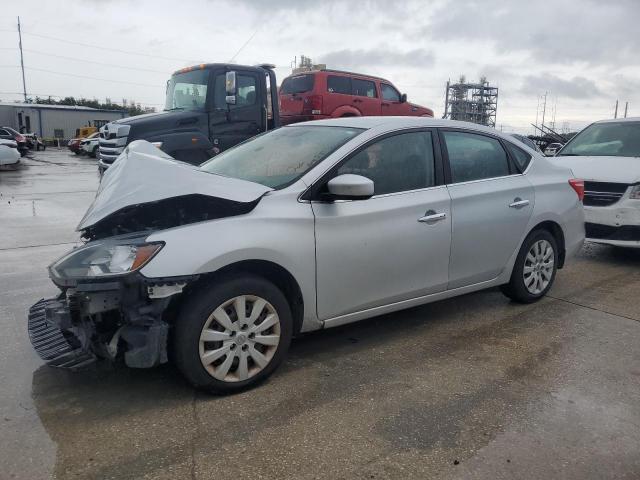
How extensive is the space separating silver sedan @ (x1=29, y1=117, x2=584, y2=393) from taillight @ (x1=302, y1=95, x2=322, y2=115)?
894cm

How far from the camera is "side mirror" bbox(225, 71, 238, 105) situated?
31.1ft

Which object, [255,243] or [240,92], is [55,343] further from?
[240,92]

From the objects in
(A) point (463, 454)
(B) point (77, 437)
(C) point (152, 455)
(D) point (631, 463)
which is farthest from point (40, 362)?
(D) point (631, 463)

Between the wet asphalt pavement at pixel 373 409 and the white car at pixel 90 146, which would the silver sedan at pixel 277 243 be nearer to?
the wet asphalt pavement at pixel 373 409

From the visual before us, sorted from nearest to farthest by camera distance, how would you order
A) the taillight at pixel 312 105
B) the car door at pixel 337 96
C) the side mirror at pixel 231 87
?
the side mirror at pixel 231 87 < the taillight at pixel 312 105 < the car door at pixel 337 96

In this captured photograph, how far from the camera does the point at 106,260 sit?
10.0 ft

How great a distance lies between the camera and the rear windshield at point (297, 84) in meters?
13.7

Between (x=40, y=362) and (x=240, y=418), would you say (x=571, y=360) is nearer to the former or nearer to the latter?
(x=240, y=418)

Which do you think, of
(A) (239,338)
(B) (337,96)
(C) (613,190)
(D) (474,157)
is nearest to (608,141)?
(C) (613,190)

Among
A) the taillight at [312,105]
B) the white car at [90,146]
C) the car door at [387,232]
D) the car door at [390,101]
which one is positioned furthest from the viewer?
the white car at [90,146]

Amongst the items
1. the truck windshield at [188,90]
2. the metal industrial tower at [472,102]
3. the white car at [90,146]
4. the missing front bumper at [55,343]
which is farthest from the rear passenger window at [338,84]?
the metal industrial tower at [472,102]

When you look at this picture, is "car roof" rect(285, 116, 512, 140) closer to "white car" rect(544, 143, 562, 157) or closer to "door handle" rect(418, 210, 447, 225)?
"door handle" rect(418, 210, 447, 225)

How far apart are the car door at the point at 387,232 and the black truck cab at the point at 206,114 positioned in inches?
237

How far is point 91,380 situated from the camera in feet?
11.4
